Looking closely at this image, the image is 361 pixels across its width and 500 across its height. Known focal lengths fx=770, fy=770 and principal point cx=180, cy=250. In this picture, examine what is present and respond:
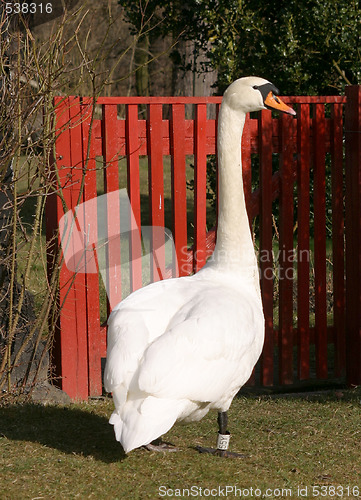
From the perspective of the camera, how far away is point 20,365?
17.7 ft

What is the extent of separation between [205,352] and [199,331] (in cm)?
11

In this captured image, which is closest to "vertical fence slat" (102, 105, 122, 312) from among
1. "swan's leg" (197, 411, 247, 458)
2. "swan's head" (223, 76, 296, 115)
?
"swan's head" (223, 76, 296, 115)

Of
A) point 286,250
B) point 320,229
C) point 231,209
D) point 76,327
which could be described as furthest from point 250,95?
point 76,327

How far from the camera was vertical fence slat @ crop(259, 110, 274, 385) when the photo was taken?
5930mm

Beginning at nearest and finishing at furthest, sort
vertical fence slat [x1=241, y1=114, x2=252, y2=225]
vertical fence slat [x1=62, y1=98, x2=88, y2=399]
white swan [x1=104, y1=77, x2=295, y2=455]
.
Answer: white swan [x1=104, y1=77, x2=295, y2=455] → vertical fence slat [x1=62, y1=98, x2=88, y2=399] → vertical fence slat [x1=241, y1=114, x2=252, y2=225]

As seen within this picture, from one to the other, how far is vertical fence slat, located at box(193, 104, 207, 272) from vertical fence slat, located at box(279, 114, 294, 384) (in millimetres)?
627

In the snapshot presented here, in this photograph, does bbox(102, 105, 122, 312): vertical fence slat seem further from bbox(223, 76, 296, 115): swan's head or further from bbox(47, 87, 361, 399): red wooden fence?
bbox(223, 76, 296, 115): swan's head

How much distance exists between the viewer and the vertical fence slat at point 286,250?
5.98 meters

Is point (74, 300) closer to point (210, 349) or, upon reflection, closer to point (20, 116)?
point (20, 116)

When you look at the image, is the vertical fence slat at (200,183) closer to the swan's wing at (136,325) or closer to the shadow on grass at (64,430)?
the shadow on grass at (64,430)

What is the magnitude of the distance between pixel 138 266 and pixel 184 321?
1.99 meters

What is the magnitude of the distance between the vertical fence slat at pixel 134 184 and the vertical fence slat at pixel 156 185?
0.34ft

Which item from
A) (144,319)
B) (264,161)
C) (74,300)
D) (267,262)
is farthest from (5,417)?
(264,161)

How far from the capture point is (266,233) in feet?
19.8
